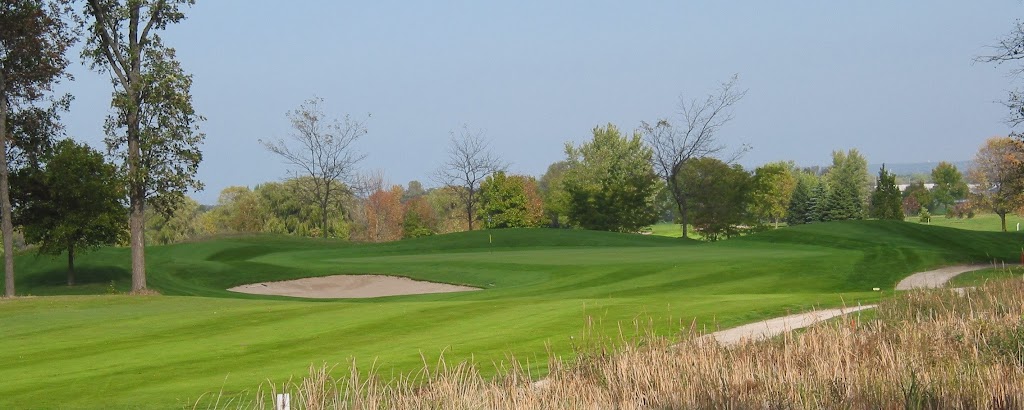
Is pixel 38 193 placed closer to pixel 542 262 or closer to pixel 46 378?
pixel 542 262

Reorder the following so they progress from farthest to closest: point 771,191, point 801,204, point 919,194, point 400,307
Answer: point 919,194 → point 801,204 → point 771,191 → point 400,307

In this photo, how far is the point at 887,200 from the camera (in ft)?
276

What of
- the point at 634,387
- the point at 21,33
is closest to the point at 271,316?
the point at 634,387

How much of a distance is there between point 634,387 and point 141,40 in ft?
80.4

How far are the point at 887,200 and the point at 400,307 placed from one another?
7466 cm

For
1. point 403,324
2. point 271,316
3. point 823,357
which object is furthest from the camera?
point 271,316

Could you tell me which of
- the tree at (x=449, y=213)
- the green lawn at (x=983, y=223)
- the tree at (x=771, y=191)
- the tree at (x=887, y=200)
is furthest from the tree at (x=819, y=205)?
the tree at (x=449, y=213)

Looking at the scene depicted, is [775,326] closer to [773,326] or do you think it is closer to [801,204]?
[773,326]

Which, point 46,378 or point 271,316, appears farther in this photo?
point 271,316

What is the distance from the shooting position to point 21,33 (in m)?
30.0

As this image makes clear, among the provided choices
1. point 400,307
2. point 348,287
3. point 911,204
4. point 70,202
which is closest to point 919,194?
point 911,204

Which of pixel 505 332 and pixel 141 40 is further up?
pixel 141 40

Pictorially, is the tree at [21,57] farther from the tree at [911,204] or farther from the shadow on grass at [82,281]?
the tree at [911,204]

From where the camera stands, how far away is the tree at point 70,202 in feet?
107
